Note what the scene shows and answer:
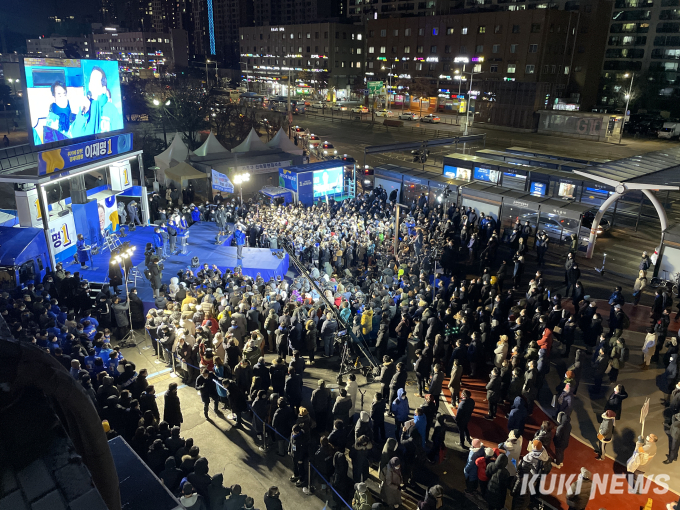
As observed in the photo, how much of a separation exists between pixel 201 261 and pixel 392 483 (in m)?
11.7

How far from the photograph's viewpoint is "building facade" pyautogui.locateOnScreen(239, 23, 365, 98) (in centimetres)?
9381

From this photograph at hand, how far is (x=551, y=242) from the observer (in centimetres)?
2039

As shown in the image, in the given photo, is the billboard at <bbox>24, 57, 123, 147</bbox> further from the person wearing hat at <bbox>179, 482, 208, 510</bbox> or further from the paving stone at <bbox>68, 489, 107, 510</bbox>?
the paving stone at <bbox>68, 489, 107, 510</bbox>

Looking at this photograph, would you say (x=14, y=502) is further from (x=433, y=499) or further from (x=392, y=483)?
(x=392, y=483)

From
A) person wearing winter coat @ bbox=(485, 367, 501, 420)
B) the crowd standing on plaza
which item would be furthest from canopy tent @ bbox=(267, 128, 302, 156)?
person wearing winter coat @ bbox=(485, 367, 501, 420)

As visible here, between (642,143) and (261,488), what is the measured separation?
52.8 metres

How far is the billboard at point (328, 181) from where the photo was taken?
80.4 ft

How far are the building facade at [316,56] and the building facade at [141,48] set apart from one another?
44.8 meters

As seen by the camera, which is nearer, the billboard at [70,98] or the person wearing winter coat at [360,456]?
the person wearing winter coat at [360,456]

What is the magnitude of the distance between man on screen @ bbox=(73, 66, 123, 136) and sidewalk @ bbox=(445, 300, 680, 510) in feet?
51.8

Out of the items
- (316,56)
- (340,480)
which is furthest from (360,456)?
(316,56)

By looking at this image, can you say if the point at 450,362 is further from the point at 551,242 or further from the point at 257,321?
the point at 551,242

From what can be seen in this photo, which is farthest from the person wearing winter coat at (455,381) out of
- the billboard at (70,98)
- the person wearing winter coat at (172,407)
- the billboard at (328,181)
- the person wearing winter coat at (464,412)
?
the billboard at (328,181)

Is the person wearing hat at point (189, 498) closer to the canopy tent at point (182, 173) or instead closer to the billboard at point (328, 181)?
the billboard at point (328, 181)
